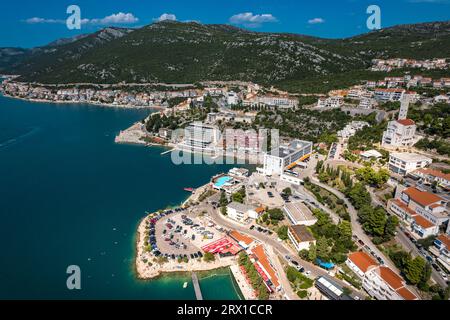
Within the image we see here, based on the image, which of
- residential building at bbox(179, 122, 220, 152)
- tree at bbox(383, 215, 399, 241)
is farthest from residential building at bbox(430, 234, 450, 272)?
residential building at bbox(179, 122, 220, 152)

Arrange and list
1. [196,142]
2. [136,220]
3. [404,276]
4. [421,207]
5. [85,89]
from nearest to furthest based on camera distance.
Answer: [404,276]
[421,207]
[136,220]
[196,142]
[85,89]

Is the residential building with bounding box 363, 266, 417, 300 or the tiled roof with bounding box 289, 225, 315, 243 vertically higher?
the tiled roof with bounding box 289, 225, 315, 243

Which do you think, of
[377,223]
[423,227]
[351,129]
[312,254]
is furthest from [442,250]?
[351,129]

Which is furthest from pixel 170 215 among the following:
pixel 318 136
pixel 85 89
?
pixel 85 89

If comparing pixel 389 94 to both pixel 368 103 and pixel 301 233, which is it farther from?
pixel 301 233

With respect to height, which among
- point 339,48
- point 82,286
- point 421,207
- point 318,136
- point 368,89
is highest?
point 339,48

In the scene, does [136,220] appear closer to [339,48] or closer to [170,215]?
[170,215]

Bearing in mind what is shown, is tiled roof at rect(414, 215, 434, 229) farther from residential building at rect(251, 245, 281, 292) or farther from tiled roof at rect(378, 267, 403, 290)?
residential building at rect(251, 245, 281, 292)
